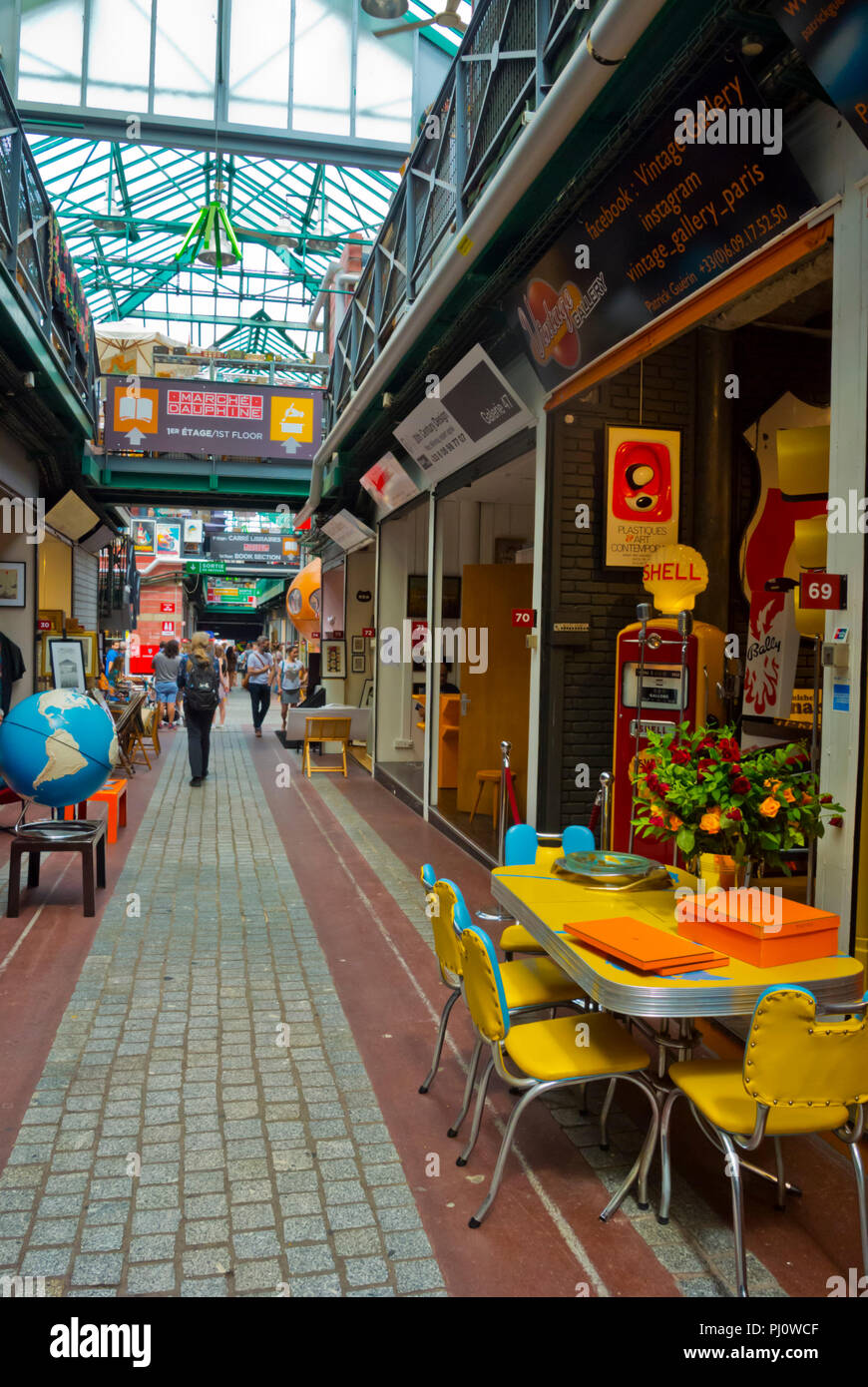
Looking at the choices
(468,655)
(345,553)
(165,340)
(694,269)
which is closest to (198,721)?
(468,655)

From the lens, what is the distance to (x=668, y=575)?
5621mm

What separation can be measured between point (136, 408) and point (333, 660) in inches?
213

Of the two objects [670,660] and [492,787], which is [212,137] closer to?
[492,787]

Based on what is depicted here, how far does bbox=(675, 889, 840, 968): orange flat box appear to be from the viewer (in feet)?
9.45

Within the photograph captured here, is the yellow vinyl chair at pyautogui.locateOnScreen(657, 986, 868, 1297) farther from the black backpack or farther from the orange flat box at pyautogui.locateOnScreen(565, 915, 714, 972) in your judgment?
the black backpack

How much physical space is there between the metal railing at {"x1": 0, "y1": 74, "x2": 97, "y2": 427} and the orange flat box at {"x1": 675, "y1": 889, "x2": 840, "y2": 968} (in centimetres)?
675

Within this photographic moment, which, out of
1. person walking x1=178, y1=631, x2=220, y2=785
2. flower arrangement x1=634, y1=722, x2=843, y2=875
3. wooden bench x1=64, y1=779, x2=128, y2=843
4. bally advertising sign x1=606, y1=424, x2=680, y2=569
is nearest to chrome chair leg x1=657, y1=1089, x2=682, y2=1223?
flower arrangement x1=634, y1=722, x2=843, y2=875

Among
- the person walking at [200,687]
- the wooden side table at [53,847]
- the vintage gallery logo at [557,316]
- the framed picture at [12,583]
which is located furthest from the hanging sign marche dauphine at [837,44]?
the framed picture at [12,583]

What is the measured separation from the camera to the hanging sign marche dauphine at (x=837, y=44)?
9.02ft

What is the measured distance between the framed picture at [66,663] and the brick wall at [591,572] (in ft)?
25.2

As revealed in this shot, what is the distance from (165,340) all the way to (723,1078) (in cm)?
1845

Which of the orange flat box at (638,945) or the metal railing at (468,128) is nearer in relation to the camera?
the orange flat box at (638,945)

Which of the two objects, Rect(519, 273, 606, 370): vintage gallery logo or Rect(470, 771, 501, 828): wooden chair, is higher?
Rect(519, 273, 606, 370): vintage gallery logo

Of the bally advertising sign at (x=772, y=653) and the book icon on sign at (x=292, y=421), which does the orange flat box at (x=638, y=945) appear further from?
the book icon on sign at (x=292, y=421)
